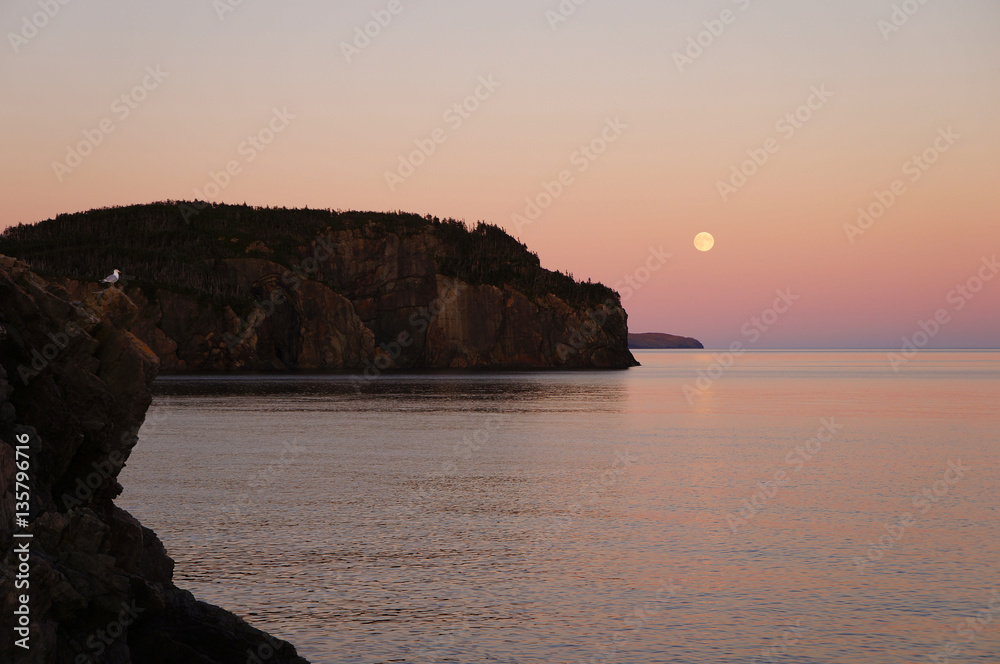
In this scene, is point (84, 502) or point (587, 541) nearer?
point (84, 502)

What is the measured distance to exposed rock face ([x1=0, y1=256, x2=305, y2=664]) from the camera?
1484 centimetres

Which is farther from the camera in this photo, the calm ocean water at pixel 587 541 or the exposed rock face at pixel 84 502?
the calm ocean water at pixel 587 541

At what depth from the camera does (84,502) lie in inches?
760

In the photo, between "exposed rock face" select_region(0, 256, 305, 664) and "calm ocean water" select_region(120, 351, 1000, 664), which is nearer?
"exposed rock face" select_region(0, 256, 305, 664)

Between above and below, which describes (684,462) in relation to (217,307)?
below

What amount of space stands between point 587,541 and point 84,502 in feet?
43.5

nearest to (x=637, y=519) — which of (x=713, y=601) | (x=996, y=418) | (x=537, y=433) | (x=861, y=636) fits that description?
(x=713, y=601)

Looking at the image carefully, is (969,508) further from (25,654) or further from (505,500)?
(25,654)

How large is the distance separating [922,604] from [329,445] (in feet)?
123

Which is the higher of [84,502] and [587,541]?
[84,502]

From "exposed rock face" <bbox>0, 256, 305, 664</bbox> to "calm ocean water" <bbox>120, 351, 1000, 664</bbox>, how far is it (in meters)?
1.90

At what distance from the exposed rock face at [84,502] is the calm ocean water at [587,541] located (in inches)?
74.8

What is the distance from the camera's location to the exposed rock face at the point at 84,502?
14844mm

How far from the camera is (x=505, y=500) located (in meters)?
34.4
